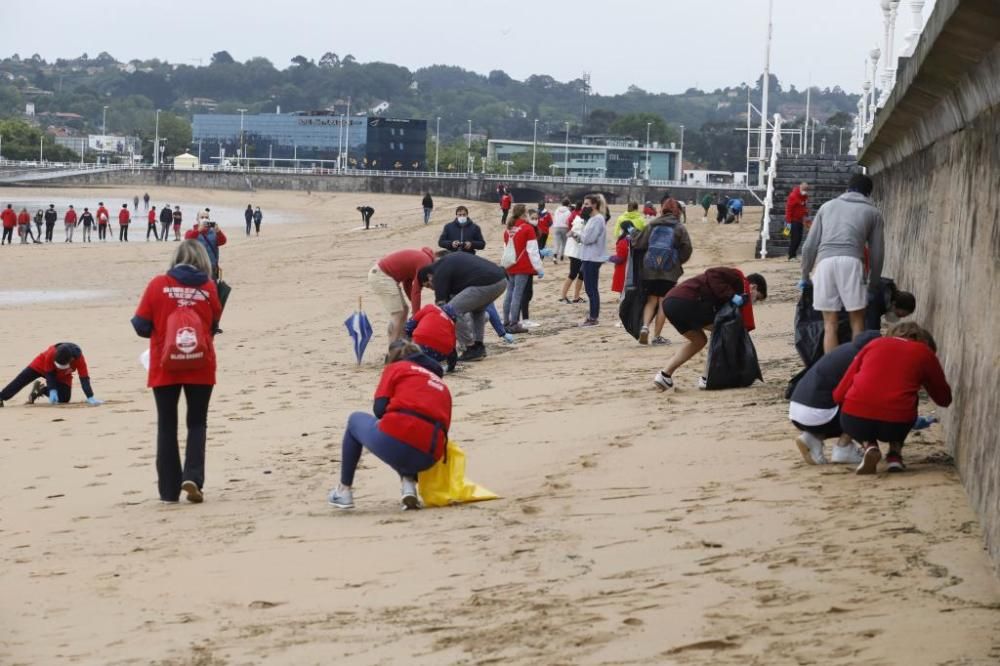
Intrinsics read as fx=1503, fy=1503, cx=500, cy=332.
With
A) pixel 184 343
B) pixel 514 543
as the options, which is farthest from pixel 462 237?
pixel 514 543

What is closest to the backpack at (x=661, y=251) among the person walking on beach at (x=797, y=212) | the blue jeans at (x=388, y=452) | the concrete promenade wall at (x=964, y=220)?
the concrete promenade wall at (x=964, y=220)

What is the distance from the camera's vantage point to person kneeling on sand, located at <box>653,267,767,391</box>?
1092 centimetres

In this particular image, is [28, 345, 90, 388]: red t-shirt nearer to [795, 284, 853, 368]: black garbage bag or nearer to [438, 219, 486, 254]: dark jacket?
[438, 219, 486, 254]: dark jacket

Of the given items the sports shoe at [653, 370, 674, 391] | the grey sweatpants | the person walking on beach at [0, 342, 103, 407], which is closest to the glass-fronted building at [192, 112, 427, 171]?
the grey sweatpants

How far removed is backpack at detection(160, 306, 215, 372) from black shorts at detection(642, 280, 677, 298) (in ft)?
20.5

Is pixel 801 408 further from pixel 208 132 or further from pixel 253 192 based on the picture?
pixel 208 132

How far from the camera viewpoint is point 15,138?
161 metres

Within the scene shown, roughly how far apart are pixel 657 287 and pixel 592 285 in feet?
8.28

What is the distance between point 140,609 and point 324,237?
40.8 meters

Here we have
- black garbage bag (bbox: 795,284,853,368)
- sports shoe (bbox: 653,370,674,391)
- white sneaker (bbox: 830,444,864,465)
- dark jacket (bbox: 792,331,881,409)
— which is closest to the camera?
white sneaker (bbox: 830,444,864,465)

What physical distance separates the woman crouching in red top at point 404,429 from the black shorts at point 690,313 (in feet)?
12.3

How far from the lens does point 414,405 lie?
7473 millimetres

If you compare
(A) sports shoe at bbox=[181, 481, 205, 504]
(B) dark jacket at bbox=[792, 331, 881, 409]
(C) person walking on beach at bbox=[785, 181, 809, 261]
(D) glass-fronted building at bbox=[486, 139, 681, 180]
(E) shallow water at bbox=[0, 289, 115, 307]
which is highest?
(D) glass-fronted building at bbox=[486, 139, 681, 180]

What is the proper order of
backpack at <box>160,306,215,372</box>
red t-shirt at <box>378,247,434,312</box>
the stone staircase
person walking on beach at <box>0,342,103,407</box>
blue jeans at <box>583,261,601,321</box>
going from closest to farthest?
backpack at <box>160,306,215,372</box> → person walking on beach at <box>0,342,103,407</box> → red t-shirt at <box>378,247,434,312</box> → blue jeans at <box>583,261,601,321</box> → the stone staircase
